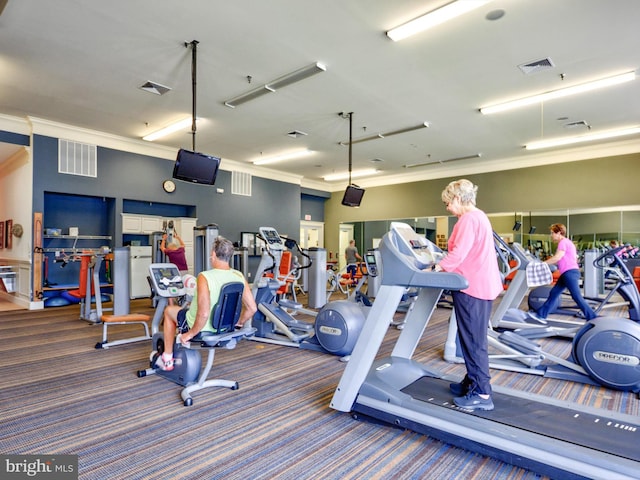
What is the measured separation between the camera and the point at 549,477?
2.04 metres

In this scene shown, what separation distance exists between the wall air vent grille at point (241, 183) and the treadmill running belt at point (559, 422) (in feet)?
28.1

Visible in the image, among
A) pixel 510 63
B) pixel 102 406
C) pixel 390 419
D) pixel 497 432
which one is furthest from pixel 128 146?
pixel 497 432

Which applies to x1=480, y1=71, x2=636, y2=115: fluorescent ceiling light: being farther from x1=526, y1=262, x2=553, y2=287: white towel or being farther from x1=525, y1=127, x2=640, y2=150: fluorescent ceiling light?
x1=526, y1=262, x2=553, y2=287: white towel

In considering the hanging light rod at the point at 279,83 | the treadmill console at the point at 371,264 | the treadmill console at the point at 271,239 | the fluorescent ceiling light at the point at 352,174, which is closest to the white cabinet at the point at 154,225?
the hanging light rod at the point at 279,83

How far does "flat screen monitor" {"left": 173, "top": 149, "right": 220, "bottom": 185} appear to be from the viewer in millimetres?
5430

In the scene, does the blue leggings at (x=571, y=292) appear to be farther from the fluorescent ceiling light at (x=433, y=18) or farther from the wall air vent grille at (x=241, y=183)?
the wall air vent grille at (x=241, y=183)

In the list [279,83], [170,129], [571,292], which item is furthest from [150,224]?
[571,292]

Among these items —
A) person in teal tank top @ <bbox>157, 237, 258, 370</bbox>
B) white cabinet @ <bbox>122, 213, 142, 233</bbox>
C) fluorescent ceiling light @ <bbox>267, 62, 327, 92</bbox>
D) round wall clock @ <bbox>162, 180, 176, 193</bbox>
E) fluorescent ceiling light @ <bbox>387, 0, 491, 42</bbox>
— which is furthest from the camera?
round wall clock @ <bbox>162, 180, 176, 193</bbox>

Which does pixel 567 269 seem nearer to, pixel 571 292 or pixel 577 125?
pixel 571 292

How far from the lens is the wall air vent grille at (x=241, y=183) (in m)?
10.4

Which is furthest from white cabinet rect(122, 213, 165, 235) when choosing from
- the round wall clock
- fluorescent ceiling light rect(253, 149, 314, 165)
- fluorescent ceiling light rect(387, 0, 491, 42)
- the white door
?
fluorescent ceiling light rect(387, 0, 491, 42)

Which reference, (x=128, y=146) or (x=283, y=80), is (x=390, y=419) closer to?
(x=283, y=80)

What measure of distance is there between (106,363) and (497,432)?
3749 mm

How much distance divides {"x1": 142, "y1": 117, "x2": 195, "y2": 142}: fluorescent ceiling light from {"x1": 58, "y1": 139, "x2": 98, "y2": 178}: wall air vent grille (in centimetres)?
109
